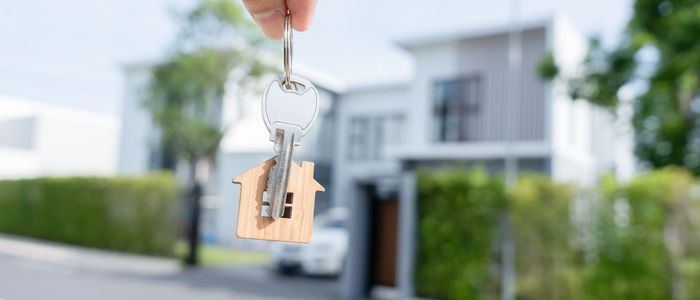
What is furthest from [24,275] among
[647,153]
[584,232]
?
[647,153]

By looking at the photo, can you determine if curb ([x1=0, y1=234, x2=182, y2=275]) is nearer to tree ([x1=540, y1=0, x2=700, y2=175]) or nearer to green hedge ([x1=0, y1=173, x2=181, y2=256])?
green hedge ([x1=0, y1=173, x2=181, y2=256])

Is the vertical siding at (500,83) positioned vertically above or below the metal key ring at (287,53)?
above

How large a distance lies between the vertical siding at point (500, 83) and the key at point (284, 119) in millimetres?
17017

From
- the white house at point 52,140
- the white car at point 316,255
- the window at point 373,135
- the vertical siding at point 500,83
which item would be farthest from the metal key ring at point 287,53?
the white house at point 52,140

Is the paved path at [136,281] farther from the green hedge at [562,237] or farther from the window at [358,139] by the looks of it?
the window at [358,139]

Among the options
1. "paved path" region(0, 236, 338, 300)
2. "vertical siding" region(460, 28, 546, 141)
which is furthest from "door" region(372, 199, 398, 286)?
"vertical siding" region(460, 28, 546, 141)

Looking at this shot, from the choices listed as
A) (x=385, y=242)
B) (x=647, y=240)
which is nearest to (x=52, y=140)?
(x=385, y=242)

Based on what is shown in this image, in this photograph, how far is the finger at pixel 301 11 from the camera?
1.06 m

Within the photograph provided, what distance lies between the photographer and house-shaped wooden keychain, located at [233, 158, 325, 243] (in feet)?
3.35

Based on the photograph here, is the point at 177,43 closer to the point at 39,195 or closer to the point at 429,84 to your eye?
the point at 429,84

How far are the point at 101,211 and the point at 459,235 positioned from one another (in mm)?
13180

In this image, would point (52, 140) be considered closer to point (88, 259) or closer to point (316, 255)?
point (88, 259)

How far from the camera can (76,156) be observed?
1436 inches

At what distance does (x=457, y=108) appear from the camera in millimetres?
18734
